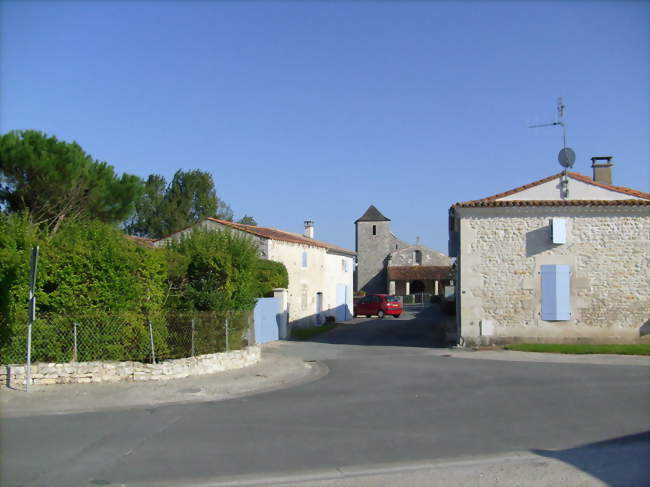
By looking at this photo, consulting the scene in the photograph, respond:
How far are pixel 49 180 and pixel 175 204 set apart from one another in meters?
36.8

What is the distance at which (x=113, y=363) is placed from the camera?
1299cm

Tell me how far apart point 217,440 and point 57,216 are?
1392cm

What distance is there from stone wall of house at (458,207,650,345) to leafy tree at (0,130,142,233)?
12.9m

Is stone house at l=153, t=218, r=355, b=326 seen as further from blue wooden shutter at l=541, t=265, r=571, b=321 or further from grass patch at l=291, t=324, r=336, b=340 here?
blue wooden shutter at l=541, t=265, r=571, b=321

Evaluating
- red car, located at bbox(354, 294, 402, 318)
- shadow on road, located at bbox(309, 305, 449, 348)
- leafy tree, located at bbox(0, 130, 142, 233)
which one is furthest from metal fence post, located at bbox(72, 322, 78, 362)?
red car, located at bbox(354, 294, 402, 318)

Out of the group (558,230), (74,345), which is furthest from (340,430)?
(558,230)

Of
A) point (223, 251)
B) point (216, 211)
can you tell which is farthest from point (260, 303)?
point (216, 211)

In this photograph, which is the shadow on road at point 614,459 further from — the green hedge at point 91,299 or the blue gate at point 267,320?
the blue gate at point 267,320

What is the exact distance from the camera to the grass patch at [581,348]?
17625mm

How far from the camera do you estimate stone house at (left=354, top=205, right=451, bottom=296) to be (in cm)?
6225

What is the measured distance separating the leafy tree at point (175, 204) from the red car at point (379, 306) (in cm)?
2100

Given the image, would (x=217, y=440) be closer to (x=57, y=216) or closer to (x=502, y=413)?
(x=502, y=413)

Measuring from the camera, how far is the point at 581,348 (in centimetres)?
1825

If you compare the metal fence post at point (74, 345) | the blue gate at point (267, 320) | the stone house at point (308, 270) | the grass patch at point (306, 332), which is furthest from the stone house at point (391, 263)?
the metal fence post at point (74, 345)
